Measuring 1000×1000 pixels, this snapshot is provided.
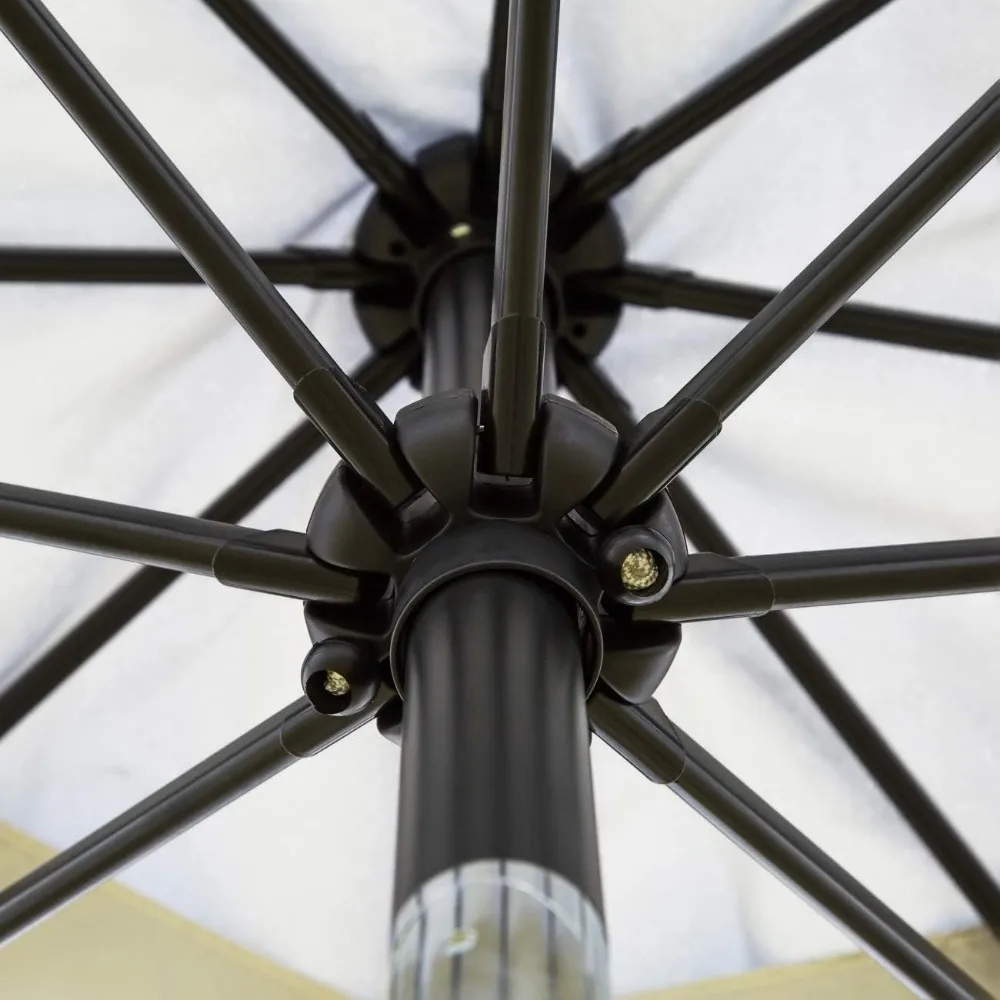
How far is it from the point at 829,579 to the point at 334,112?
1.09 meters

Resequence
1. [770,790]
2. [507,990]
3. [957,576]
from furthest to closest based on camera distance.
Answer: [770,790] < [957,576] < [507,990]

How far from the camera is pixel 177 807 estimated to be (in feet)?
4.47

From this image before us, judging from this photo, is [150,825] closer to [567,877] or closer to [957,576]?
[567,877]

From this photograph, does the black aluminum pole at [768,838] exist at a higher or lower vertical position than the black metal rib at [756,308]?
lower

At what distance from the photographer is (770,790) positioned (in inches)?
90.0

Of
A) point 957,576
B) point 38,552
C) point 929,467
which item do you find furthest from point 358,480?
point 929,467

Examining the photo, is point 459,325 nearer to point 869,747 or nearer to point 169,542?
point 169,542

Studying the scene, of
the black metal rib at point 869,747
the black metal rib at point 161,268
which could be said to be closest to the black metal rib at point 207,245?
the black metal rib at point 161,268

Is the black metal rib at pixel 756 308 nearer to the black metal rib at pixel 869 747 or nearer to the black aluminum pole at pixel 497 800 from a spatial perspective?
the black metal rib at pixel 869 747

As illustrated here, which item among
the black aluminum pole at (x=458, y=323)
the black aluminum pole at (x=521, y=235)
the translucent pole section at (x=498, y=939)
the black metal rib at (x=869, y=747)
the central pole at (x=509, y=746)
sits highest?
the black aluminum pole at (x=458, y=323)

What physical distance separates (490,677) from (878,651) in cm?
130

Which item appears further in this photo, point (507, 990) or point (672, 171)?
point (672, 171)

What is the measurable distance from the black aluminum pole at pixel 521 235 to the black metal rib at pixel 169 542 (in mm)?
203

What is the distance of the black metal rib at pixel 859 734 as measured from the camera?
1997 millimetres
